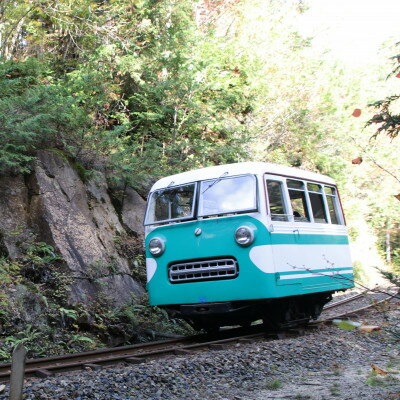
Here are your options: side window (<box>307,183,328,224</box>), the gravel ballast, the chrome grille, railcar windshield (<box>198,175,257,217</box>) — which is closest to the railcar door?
railcar windshield (<box>198,175,257,217</box>)

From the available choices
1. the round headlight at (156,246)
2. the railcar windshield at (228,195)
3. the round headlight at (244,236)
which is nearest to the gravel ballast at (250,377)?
the round headlight at (244,236)

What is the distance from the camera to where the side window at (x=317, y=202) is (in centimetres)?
981

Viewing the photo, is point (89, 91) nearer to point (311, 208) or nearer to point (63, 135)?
point (63, 135)

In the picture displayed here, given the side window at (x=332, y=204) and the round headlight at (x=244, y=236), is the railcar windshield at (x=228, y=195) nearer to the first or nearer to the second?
the round headlight at (x=244, y=236)

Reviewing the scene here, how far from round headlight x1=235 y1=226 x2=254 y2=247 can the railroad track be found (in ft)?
5.46

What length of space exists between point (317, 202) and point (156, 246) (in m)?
3.38

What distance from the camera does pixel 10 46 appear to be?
1664cm

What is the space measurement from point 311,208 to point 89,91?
23.6 feet

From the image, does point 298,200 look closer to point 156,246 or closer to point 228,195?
point 228,195

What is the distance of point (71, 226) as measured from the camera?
10.5 m

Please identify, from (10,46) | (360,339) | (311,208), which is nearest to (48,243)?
(311,208)

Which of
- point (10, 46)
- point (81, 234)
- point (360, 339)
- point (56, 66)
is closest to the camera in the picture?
point (360, 339)

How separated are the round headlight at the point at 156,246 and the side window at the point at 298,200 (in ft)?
7.87

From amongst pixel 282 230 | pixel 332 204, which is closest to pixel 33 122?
pixel 282 230
